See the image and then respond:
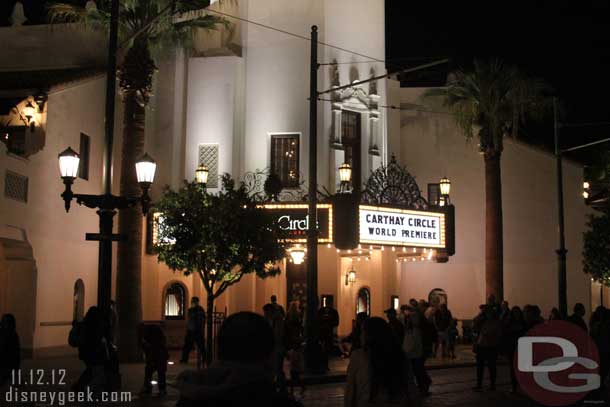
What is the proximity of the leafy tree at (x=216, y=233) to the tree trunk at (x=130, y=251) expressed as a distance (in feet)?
5.42

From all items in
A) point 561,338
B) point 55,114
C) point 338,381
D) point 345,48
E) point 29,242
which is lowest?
point 338,381

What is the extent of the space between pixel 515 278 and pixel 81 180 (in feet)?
65.9

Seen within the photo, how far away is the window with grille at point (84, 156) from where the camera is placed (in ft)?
93.7

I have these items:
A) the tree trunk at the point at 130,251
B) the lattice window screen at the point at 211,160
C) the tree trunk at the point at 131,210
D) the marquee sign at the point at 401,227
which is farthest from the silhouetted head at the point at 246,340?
the lattice window screen at the point at 211,160

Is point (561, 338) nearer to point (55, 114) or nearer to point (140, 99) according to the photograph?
Answer: point (140, 99)

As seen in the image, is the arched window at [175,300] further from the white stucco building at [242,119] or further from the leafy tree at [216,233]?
the leafy tree at [216,233]

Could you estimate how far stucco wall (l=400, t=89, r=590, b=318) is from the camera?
38.8 meters

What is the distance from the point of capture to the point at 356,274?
35594mm

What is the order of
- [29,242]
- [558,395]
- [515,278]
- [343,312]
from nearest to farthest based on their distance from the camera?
1. [558,395]
2. [29,242]
3. [343,312]
4. [515,278]

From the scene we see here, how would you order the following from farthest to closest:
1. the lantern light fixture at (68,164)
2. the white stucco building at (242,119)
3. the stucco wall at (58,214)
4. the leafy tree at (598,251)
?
1. the leafy tree at (598,251)
2. the white stucco building at (242,119)
3. the stucco wall at (58,214)
4. the lantern light fixture at (68,164)

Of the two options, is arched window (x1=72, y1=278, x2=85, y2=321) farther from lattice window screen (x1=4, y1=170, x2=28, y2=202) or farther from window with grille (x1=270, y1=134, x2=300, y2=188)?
window with grille (x1=270, y1=134, x2=300, y2=188)

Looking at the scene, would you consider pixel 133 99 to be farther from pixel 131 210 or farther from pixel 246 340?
pixel 246 340

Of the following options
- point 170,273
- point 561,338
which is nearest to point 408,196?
point 170,273

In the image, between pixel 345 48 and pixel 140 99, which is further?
pixel 345 48
